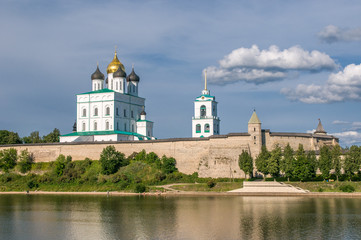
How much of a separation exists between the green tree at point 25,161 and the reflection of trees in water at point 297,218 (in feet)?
69.9

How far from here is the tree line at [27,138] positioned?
52.3 meters

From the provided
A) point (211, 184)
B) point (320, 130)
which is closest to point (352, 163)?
point (211, 184)

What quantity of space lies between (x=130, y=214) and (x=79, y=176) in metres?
16.6

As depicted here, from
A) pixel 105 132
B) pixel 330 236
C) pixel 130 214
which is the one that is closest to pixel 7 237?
pixel 130 214

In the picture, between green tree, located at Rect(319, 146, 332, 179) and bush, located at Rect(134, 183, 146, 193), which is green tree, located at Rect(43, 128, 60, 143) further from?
green tree, located at Rect(319, 146, 332, 179)

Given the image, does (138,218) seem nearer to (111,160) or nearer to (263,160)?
(263,160)

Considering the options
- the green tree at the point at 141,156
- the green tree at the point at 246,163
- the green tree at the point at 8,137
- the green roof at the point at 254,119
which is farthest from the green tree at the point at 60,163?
the green roof at the point at 254,119

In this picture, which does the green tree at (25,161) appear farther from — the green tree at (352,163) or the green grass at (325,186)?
the green tree at (352,163)

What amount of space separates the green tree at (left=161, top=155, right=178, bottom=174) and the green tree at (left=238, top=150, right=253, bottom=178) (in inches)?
225

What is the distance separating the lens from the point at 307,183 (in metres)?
35.4

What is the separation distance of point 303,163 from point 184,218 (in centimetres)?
1426

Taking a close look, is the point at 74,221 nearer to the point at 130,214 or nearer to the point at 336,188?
the point at 130,214

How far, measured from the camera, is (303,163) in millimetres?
36000

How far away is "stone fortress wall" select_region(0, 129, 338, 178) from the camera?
39.9m
